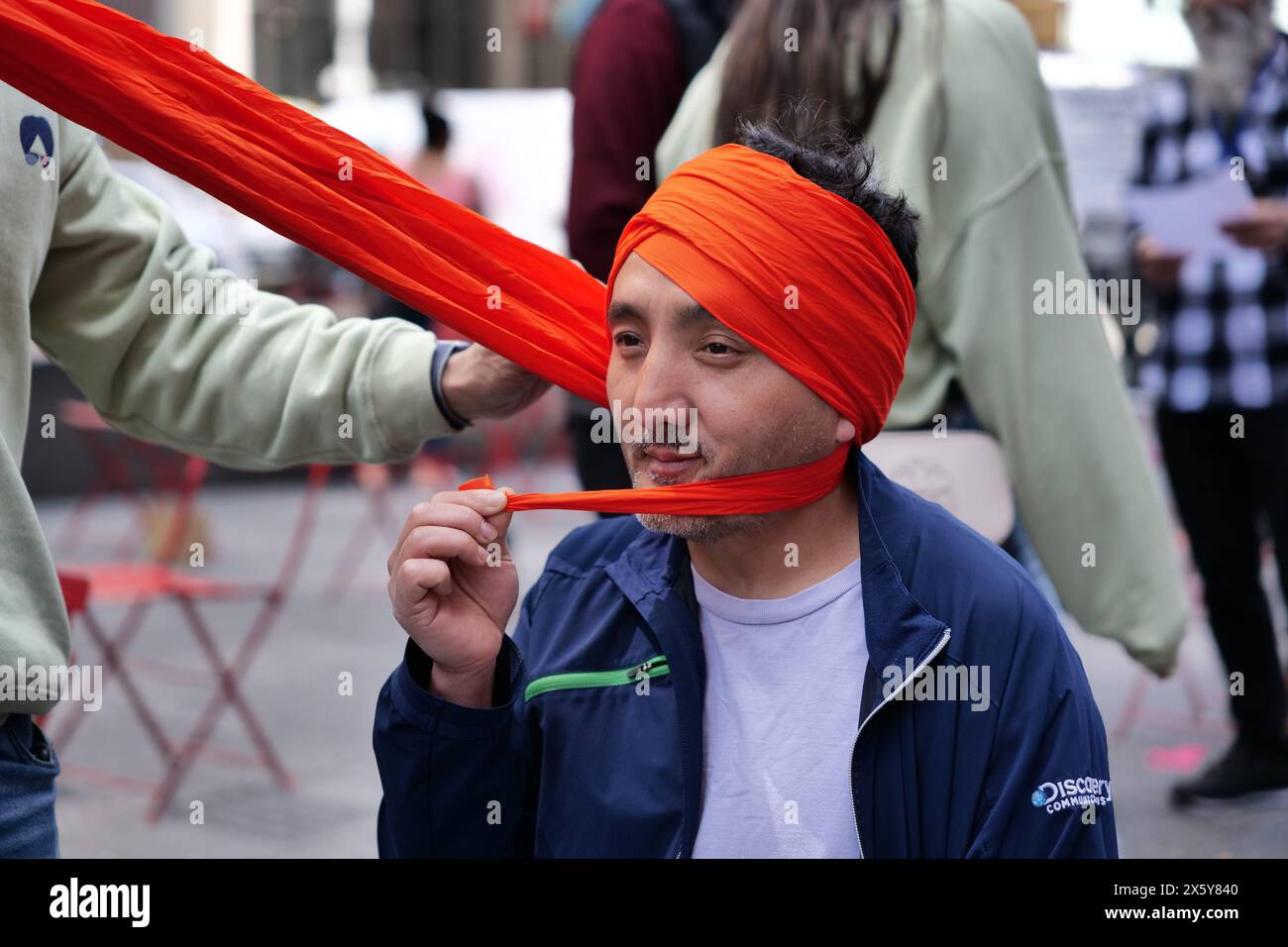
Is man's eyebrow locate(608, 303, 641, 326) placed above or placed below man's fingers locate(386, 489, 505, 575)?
above

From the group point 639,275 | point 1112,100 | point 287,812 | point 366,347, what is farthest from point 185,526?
point 639,275

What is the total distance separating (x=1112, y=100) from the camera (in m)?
7.60

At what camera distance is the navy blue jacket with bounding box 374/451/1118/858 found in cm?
207

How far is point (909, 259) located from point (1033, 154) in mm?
858

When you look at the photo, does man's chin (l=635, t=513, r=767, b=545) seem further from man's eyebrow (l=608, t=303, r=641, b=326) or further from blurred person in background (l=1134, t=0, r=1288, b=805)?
blurred person in background (l=1134, t=0, r=1288, b=805)

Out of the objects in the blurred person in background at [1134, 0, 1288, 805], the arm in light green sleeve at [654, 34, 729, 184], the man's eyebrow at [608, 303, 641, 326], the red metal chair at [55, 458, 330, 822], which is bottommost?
the red metal chair at [55, 458, 330, 822]

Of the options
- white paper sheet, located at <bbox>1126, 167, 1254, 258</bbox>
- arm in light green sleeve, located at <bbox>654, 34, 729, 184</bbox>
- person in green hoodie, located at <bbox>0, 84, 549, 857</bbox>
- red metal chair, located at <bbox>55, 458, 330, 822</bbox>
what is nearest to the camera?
person in green hoodie, located at <bbox>0, 84, 549, 857</bbox>

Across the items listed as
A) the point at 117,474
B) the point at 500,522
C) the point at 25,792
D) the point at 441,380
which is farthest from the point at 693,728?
the point at 117,474

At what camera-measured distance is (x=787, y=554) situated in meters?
2.26

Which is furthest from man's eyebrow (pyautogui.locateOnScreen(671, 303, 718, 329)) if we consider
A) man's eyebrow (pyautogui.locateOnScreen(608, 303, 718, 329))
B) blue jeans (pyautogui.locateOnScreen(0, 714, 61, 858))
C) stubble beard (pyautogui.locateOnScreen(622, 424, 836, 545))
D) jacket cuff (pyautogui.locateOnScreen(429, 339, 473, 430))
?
blue jeans (pyautogui.locateOnScreen(0, 714, 61, 858))

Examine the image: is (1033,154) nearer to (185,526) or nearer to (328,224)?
(328,224)

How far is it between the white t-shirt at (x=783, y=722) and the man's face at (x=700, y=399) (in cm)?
16

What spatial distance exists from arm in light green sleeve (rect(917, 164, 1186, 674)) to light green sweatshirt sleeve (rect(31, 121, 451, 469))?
108 centimetres

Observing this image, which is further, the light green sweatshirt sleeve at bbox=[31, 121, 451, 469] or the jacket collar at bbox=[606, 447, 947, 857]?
the light green sweatshirt sleeve at bbox=[31, 121, 451, 469]
